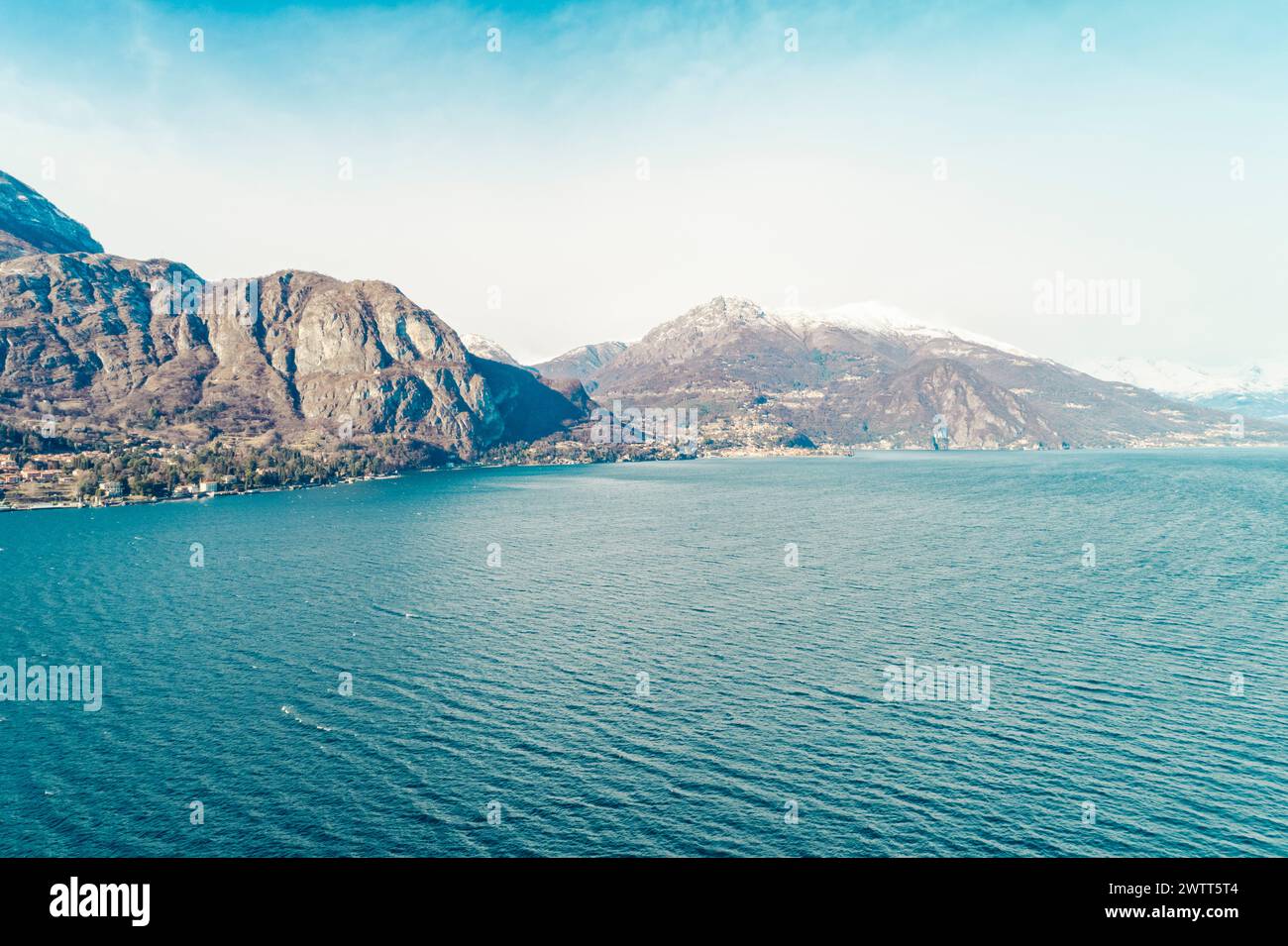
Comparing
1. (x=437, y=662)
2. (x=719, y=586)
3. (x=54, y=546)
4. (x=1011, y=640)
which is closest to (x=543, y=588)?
(x=719, y=586)

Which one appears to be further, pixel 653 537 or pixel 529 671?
pixel 653 537

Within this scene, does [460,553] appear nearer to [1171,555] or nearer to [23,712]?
[23,712]

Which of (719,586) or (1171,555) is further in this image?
(1171,555)

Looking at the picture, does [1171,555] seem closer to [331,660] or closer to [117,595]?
[331,660]
